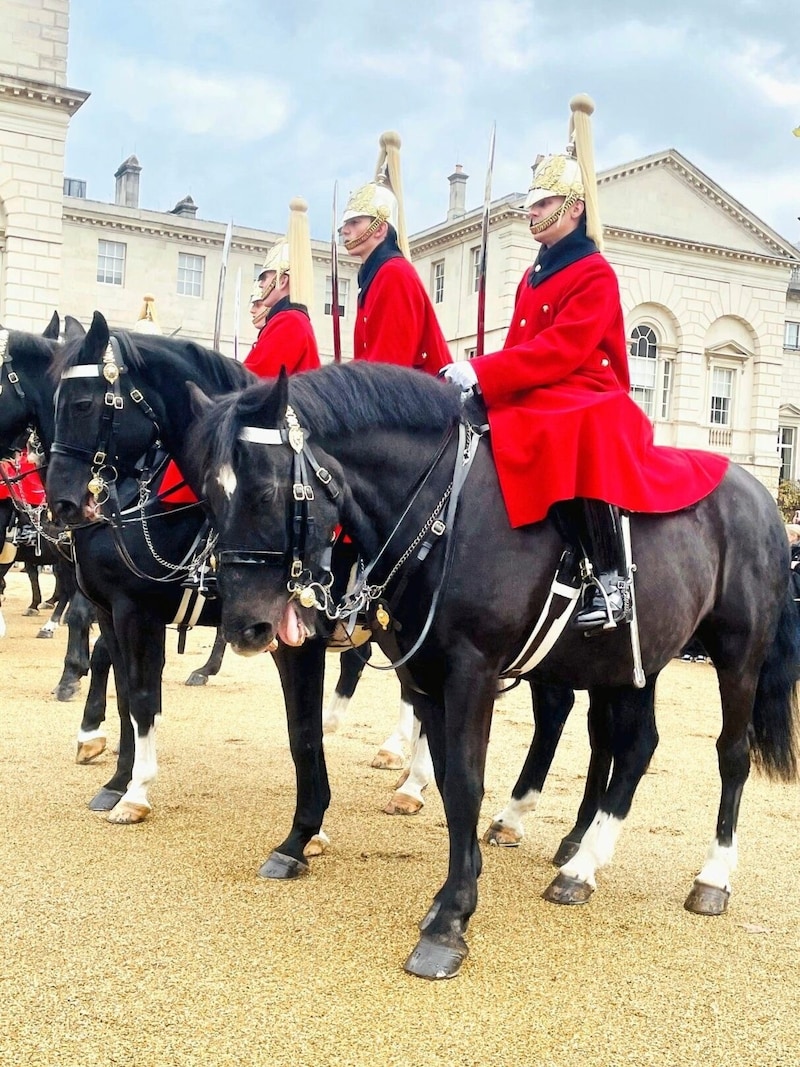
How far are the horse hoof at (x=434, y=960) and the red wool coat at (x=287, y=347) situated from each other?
115 inches

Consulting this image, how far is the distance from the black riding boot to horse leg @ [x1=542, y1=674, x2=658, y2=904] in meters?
0.85

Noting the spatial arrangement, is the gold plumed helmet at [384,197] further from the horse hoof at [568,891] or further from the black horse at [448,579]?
the horse hoof at [568,891]

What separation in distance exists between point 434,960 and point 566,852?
5.16 ft

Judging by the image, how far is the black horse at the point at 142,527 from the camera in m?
4.79

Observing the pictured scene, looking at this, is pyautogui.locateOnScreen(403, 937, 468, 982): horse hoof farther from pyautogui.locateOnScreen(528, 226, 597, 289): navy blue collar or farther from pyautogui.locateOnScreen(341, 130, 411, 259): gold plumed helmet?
pyautogui.locateOnScreen(341, 130, 411, 259): gold plumed helmet

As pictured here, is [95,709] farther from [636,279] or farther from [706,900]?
[636,279]

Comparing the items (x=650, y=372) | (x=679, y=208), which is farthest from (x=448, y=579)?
(x=679, y=208)

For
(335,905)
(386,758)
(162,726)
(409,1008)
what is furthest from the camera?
(162,726)

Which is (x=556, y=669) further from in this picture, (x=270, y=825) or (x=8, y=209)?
(x=8, y=209)

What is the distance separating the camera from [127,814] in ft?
17.5

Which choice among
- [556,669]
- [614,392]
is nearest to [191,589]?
[556,669]

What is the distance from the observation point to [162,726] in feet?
25.6

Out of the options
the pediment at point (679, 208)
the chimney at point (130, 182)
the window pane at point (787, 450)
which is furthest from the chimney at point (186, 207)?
the window pane at point (787, 450)

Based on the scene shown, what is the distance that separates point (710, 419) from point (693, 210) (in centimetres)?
727
